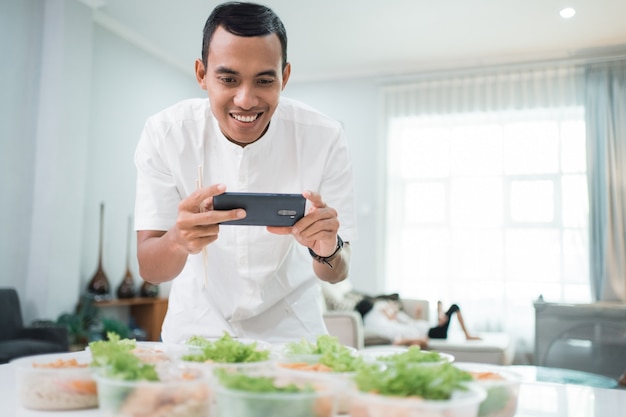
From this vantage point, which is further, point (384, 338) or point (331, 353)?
point (384, 338)

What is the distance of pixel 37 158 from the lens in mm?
4492

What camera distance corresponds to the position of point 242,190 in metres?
1.48

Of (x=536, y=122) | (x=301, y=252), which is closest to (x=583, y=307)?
(x=536, y=122)

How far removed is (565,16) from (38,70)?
443 centimetres

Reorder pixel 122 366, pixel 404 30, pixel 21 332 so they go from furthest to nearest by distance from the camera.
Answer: pixel 404 30 < pixel 21 332 < pixel 122 366

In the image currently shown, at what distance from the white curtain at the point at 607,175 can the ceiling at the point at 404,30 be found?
0.33 m

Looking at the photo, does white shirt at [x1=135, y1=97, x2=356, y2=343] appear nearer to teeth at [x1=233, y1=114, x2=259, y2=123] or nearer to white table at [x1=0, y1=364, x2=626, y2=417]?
teeth at [x1=233, y1=114, x2=259, y2=123]

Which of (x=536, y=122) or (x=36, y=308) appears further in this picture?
(x=536, y=122)

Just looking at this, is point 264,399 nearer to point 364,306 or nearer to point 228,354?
point 228,354

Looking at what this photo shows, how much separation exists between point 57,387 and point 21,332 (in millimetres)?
3613

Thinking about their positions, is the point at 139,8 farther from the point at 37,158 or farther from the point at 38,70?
the point at 37,158

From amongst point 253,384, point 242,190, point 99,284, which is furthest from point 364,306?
point 253,384

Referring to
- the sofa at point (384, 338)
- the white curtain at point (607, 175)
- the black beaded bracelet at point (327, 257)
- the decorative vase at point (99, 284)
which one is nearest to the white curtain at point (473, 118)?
the white curtain at point (607, 175)

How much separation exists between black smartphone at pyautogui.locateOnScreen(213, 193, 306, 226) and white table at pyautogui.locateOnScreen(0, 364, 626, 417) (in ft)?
1.48
